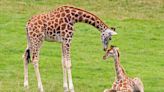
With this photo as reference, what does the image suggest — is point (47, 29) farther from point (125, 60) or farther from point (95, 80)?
point (125, 60)

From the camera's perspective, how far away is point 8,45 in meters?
21.4

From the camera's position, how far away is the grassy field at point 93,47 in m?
16.7

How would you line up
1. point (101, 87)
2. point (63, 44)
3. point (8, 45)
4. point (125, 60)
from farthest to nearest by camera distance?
point (8, 45), point (125, 60), point (101, 87), point (63, 44)

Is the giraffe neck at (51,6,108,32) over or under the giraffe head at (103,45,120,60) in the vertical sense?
over

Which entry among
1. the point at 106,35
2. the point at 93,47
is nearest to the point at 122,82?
the point at 106,35

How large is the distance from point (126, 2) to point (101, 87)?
15.6 meters

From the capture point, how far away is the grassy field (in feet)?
54.9

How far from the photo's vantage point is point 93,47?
21953 mm

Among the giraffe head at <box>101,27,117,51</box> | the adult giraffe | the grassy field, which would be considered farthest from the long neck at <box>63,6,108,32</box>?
the grassy field

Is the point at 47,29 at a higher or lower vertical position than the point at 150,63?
higher

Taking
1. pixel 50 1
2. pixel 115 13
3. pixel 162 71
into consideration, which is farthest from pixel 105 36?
pixel 50 1

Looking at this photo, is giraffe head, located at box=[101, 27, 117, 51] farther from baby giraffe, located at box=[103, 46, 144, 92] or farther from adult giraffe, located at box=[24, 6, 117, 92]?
baby giraffe, located at box=[103, 46, 144, 92]

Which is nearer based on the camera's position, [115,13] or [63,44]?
[63,44]

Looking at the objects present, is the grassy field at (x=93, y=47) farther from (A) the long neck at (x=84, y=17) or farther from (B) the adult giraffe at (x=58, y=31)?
(A) the long neck at (x=84, y=17)
